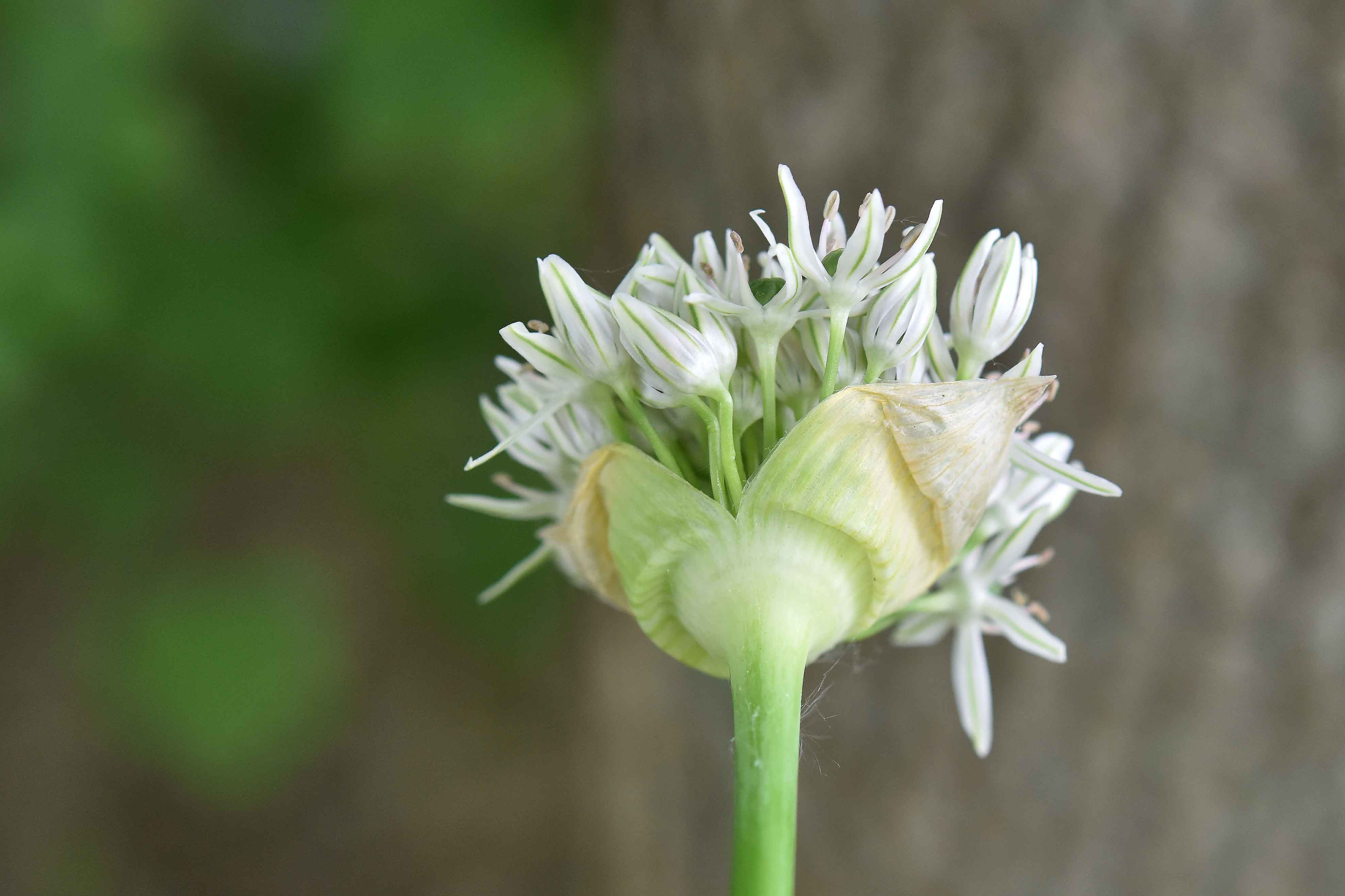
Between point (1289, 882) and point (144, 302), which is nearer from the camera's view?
point (1289, 882)

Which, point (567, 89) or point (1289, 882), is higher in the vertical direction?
point (567, 89)

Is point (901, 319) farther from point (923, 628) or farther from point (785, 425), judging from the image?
point (923, 628)

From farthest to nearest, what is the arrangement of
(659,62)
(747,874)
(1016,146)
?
(659,62) < (1016,146) < (747,874)

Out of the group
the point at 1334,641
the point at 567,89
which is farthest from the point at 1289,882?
the point at 567,89

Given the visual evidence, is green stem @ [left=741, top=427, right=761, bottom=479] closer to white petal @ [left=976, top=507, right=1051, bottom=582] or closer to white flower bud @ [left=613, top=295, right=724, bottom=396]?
white flower bud @ [left=613, top=295, right=724, bottom=396]

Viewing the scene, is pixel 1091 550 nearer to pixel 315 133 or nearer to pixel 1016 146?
pixel 1016 146

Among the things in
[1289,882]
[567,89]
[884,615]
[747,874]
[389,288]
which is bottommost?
[1289,882]

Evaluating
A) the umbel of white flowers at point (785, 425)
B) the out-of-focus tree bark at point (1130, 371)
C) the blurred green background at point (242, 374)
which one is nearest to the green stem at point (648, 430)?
the umbel of white flowers at point (785, 425)
